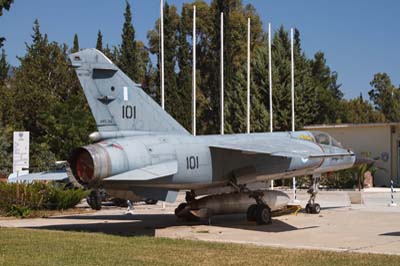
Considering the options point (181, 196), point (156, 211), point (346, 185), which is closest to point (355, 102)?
point (346, 185)

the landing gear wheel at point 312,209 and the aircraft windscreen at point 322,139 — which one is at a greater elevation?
the aircraft windscreen at point 322,139

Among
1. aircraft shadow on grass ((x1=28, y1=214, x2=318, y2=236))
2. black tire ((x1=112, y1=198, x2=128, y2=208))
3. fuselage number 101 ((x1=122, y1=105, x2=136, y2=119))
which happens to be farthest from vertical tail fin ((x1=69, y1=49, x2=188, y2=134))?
black tire ((x1=112, y1=198, x2=128, y2=208))

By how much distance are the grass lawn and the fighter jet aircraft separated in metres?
1.82

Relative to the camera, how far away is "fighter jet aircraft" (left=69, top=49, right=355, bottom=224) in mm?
13656

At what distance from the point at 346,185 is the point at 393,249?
964 inches

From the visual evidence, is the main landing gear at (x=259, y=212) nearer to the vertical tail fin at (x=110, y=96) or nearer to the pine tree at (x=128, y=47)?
the vertical tail fin at (x=110, y=96)

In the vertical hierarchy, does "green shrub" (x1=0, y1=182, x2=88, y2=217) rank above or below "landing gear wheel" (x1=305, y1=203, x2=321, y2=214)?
above

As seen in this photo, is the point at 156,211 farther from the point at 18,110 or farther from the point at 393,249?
the point at 18,110

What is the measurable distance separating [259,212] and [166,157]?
3.44m

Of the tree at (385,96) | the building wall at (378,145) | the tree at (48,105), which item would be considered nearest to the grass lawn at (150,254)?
the tree at (48,105)

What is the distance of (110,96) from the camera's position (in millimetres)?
14641

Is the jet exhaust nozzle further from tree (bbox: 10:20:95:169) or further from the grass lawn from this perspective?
tree (bbox: 10:20:95:169)

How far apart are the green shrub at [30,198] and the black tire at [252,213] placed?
7329 millimetres

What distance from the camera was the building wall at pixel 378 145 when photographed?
36719 mm
